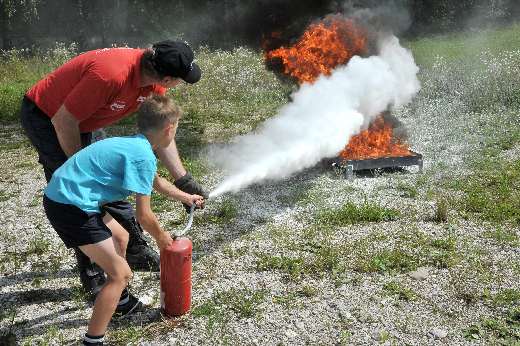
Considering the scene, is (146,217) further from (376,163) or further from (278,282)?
(376,163)

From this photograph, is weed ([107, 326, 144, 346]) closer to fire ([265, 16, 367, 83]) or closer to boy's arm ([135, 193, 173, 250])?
boy's arm ([135, 193, 173, 250])

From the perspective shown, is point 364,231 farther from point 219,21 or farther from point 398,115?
point 219,21

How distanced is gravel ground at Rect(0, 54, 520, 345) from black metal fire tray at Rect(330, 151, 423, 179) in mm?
211

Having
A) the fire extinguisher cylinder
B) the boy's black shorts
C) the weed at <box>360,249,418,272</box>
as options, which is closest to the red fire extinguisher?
the fire extinguisher cylinder

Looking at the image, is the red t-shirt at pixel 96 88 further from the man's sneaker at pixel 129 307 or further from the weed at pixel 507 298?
the weed at pixel 507 298

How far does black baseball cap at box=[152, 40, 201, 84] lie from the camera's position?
371 centimetres

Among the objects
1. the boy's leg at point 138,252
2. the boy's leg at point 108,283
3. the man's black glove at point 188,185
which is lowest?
the boy's leg at point 138,252

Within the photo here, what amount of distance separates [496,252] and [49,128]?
13.8 ft

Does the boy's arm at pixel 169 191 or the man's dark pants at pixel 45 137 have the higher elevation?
the man's dark pants at pixel 45 137

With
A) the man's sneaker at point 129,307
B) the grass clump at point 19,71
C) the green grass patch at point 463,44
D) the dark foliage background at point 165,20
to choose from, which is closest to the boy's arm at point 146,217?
the man's sneaker at point 129,307

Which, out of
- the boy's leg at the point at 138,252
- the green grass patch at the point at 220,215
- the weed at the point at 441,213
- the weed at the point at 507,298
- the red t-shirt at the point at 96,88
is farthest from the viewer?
the green grass patch at the point at 220,215

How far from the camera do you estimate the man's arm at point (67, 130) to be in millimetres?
3799

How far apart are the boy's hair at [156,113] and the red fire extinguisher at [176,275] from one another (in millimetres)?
792

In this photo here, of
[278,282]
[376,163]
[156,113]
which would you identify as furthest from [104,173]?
[376,163]
